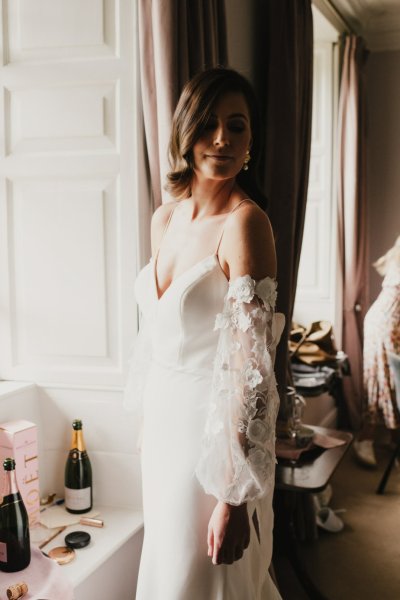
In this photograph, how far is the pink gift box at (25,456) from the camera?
1.88m

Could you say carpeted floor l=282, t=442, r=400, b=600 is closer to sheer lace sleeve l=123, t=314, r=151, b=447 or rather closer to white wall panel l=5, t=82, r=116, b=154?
sheer lace sleeve l=123, t=314, r=151, b=447

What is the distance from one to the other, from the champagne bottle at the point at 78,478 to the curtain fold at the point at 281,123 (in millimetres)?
925

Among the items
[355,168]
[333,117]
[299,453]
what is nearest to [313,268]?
[355,168]

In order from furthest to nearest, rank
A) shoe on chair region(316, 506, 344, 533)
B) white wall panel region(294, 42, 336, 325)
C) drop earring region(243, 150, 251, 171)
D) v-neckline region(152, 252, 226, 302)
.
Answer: white wall panel region(294, 42, 336, 325)
shoe on chair region(316, 506, 344, 533)
drop earring region(243, 150, 251, 171)
v-neckline region(152, 252, 226, 302)

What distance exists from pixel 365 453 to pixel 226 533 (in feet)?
9.30

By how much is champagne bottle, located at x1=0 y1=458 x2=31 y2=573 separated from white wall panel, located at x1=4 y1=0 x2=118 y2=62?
1293 millimetres

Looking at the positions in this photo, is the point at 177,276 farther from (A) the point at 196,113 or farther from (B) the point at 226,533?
(B) the point at 226,533

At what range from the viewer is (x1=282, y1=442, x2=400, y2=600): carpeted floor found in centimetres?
250

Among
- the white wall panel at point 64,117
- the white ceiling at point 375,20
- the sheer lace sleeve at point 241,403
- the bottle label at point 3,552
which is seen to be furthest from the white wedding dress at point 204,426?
the white ceiling at point 375,20

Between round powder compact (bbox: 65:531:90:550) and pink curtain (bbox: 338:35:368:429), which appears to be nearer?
round powder compact (bbox: 65:531:90:550)

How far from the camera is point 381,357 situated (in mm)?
3768

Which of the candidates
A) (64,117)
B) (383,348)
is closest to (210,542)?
(64,117)

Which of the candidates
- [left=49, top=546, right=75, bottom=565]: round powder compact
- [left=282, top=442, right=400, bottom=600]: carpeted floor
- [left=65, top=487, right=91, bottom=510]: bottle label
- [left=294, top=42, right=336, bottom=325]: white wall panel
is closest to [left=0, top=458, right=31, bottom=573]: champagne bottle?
[left=49, top=546, right=75, bottom=565]: round powder compact

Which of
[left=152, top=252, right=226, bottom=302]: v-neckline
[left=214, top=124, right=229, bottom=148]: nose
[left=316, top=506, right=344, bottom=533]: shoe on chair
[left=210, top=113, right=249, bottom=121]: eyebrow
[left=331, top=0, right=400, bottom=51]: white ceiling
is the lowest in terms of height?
[left=316, top=506, right=344, bottom=533]: shoe on chair
